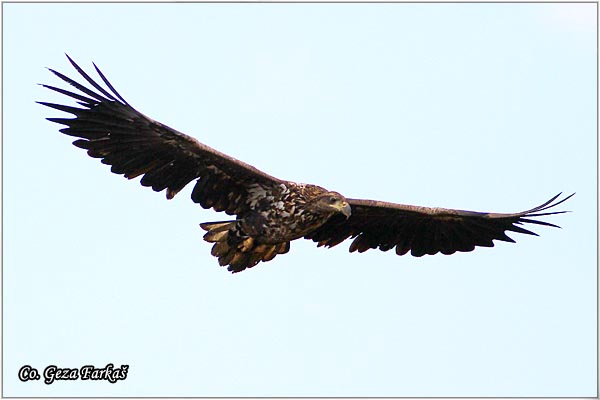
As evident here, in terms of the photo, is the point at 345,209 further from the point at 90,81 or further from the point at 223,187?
the point at 90,81

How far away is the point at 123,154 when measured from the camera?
16891 millimetres

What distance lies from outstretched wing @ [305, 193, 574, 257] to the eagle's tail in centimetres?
105

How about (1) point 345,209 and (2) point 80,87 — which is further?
(1) point 345,209

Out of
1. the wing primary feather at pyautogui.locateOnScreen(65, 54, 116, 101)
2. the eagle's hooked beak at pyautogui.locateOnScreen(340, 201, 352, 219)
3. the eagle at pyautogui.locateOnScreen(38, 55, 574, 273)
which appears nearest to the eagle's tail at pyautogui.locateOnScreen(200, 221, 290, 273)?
the eagle at pyautogui.locateOnScreen(38, 55, 574, 273)

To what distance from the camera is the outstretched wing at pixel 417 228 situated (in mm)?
18328

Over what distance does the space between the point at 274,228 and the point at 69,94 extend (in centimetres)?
280

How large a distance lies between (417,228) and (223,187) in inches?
111

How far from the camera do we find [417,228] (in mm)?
18781

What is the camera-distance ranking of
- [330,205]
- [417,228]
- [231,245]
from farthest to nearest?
[417,228], [231,245], [330,205]

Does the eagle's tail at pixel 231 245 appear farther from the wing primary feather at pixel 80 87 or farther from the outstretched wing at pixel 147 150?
the wing primary feather at pixel 80 87

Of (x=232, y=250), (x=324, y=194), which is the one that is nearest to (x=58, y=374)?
(x=232, y=250)

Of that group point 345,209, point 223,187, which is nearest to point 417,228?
point 345,209

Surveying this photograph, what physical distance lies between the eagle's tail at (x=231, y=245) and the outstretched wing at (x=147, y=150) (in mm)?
397

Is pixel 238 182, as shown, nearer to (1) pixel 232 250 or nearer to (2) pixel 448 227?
(1) pixel 232 250
